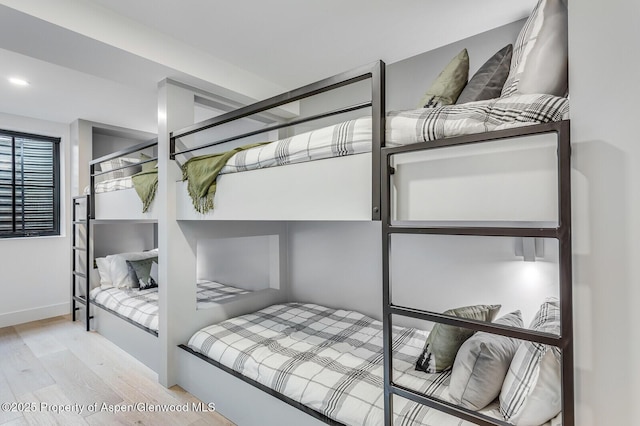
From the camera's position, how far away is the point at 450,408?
1.07 metres

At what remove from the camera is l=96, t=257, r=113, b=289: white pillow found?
3.56m

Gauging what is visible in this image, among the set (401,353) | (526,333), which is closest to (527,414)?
(526,333)

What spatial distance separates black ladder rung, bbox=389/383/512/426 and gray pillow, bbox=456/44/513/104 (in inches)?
44.8

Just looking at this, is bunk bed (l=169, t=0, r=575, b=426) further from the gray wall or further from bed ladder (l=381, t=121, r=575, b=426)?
the gray wall

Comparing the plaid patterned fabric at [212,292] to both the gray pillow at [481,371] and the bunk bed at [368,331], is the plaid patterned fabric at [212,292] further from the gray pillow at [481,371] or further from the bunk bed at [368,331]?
the gray pillow at [481,371]

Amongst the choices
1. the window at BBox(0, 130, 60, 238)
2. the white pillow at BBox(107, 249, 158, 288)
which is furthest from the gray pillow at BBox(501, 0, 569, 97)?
the window at BBox(0, 130, 60, 238)

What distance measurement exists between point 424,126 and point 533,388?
3.13 ft

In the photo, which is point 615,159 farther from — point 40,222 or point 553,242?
point 40,222

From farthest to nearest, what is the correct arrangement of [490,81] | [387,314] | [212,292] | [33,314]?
[33,314] < [212,292] < [490,81] < [387,314]

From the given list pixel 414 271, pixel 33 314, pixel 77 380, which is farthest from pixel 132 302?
pixel 414 271

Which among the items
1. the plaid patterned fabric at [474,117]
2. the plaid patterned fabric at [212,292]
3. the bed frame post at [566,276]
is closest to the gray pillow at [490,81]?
the plaid patterned fabric at [474,117]

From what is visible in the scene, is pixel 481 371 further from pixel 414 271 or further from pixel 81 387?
pixel 81 387

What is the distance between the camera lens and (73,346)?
2949 millimetres

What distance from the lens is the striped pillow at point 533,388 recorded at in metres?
1.07
